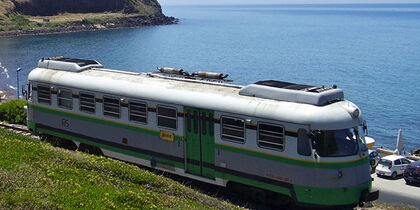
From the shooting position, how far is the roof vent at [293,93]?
1620cm

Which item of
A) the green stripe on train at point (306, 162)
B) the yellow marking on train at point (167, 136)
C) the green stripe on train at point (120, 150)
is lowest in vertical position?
the green stripe on train at point (120, 150)

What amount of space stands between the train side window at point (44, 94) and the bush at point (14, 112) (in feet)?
31.4

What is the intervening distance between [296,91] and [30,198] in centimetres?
853

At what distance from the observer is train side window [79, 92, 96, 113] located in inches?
818

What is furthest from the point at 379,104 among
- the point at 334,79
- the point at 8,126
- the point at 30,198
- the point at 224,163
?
the point at 30,198

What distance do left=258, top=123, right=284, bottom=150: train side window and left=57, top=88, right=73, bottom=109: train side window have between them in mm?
8893

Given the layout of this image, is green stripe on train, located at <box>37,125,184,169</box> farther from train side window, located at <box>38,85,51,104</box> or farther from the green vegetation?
the green vegetation

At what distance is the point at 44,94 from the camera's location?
22734mm

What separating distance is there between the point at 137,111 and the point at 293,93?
589cm

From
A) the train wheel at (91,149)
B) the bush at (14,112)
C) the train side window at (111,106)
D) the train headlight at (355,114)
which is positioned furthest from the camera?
the bush at (14,112)

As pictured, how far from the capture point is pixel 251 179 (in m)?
16.8

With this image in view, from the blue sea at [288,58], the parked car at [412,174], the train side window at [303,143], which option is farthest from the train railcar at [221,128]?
the blue sea at [288,58]

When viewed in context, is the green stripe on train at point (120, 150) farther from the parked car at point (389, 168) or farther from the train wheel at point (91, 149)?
the parked car at point (389, 168)

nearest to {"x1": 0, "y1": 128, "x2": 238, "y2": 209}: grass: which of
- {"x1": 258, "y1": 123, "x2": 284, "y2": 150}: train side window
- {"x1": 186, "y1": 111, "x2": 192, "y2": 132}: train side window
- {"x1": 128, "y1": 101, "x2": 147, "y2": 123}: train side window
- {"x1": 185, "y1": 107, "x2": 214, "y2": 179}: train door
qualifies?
{"x1": 185, "y1": 107, "x2": 214, "y2": 179}: train door
